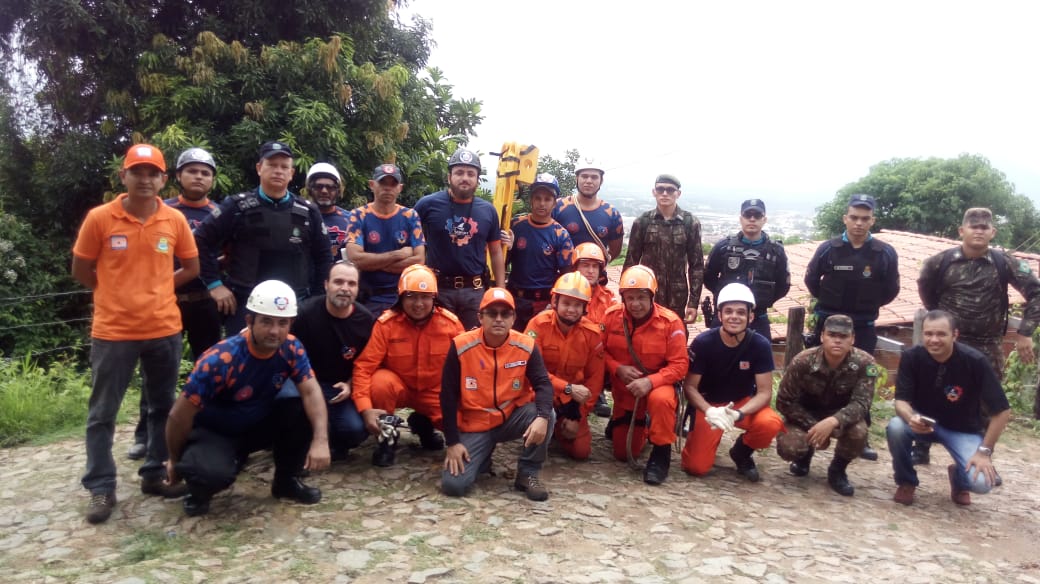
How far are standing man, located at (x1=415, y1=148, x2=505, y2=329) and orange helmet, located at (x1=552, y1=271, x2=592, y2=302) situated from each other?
88 centimetres

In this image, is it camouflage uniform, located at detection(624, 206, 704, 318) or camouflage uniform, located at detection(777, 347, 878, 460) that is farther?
camouflage uniform, located at detection(624, 206, 704, 318)

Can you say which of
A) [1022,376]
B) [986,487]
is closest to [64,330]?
[986,487]

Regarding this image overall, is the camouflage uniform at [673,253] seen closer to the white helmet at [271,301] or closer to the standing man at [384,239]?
the standing man at [384,239]

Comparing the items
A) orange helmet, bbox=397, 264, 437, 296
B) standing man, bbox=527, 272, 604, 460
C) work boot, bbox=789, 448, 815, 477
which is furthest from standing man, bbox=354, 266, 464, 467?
work boot, bbox=789, 448, 815, 477

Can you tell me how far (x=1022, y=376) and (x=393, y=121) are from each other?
831 centimetres

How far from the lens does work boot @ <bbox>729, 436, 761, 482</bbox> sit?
557 centimetres

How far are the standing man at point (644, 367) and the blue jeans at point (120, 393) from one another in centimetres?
308

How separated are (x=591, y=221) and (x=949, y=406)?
3222 mm

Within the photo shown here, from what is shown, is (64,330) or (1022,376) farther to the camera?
(64,330)

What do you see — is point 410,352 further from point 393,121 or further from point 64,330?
point 64,330

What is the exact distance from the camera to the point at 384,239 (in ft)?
18.7

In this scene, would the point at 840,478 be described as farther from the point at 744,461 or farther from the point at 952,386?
the point at 952,386

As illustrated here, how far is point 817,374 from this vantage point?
545 centimetres

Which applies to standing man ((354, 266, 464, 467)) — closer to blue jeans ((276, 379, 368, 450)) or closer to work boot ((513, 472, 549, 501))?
blue jeans ((276, 379, 368, 450))
